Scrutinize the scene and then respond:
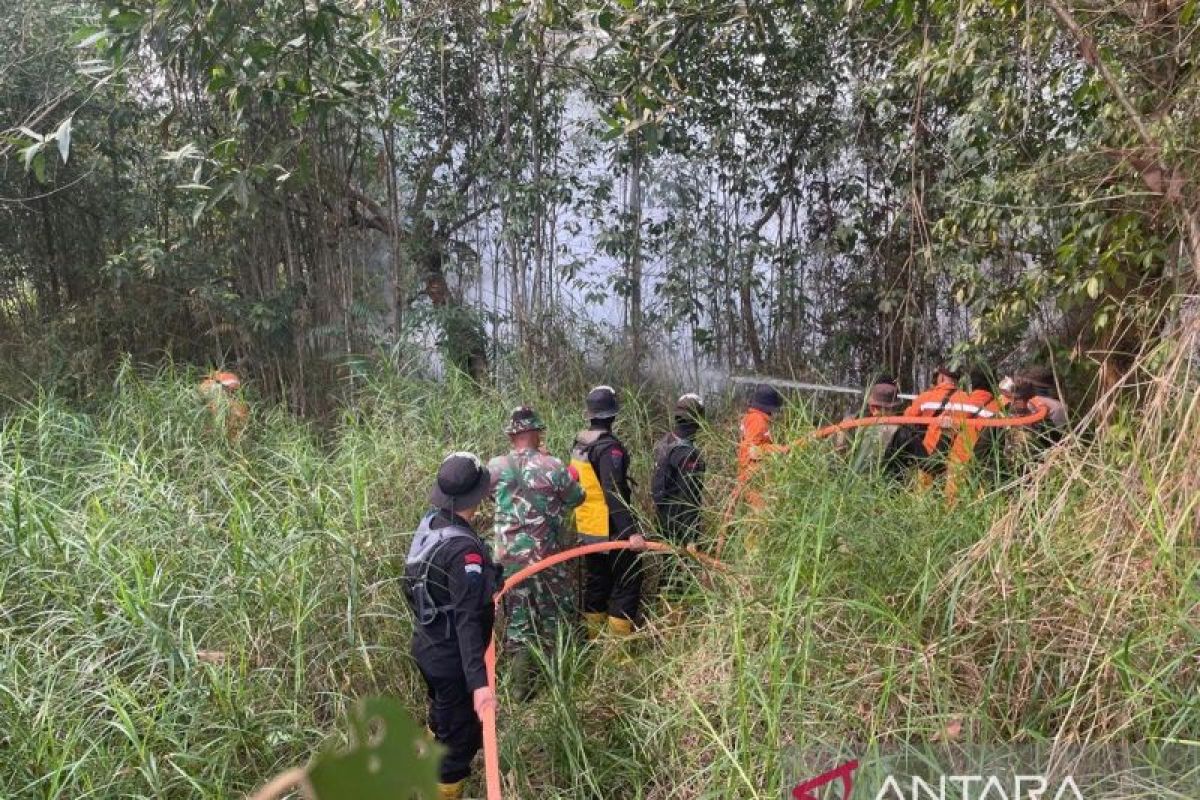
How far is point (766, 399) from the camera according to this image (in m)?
4.16

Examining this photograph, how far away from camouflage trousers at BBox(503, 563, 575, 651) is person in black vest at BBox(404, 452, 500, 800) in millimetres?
681

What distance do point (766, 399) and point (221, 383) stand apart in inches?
124

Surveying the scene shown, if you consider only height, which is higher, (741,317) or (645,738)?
(741,317)

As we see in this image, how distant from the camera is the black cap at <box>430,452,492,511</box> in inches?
117

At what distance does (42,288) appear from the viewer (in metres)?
7.35

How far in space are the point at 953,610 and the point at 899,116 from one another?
14.1 ft

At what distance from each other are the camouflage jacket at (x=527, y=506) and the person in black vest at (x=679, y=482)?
20.6 inches

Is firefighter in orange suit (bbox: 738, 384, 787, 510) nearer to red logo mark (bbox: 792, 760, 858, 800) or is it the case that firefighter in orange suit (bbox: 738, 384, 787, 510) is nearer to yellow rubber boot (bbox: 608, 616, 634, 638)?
yellow rubber boot (bbox: 608, 616, 634, 638)

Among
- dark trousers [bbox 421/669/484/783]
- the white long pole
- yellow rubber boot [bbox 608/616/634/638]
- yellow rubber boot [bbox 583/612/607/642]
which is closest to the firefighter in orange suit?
yellow rubber boot [bbox 608/616/634/638]

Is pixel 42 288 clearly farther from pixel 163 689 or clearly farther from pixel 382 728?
pixel 382 728

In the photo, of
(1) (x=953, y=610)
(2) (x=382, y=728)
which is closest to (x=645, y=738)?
(1) (x=953, y=610)

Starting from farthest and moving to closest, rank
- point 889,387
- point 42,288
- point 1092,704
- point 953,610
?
point 42,288 < point 889,387 < point 953,610 < point 1092,704

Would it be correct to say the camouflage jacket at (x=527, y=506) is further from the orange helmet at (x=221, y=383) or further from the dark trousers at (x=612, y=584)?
the orange helmet at (x=221, y=383)

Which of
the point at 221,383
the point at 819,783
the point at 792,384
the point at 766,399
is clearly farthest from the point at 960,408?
the point at 221,383
